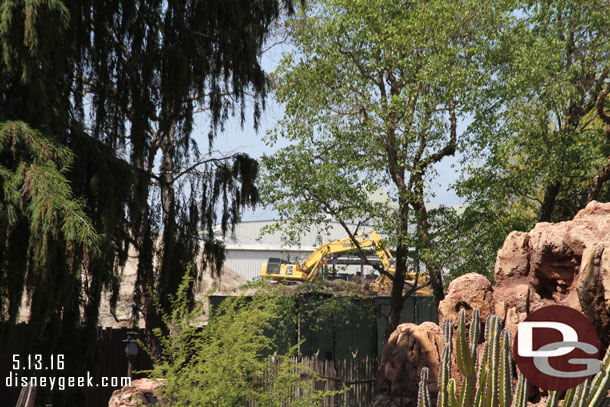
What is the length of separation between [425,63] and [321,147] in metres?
2.60

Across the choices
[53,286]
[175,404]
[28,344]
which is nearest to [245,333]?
[175,404]

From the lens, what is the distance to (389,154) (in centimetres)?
1377

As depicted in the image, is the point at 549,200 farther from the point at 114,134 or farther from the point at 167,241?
the point at 114,134

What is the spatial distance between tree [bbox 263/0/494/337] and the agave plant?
6950mm

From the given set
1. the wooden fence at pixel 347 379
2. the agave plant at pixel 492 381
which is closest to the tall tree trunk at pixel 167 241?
the wooden fence at pixel 347 379

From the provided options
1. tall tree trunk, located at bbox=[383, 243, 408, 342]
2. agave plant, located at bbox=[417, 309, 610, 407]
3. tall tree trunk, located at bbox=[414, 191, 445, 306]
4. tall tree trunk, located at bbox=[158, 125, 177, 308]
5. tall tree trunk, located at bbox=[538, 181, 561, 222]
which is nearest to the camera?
agave plant, located at bbox=[417, 309, 610, 407]

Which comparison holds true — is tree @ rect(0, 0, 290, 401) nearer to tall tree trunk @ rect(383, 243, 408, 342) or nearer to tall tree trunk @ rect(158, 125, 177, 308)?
tall tree trunk @ rect(158, 125, 177, 308)

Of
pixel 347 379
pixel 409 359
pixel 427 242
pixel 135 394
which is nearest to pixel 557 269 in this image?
pixel 409 359

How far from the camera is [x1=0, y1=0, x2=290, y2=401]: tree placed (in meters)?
6.69

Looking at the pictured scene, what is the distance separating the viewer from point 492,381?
5.59 meters

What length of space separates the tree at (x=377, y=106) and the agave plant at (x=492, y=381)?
6.95m

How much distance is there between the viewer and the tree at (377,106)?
13125 millimetres

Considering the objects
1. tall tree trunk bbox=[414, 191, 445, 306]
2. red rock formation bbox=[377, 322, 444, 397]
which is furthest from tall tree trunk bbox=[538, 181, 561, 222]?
red rock formation bbox=[377, 322, 444, 397]

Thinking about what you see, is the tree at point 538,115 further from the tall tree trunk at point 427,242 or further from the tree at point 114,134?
the tree at point 114,134
